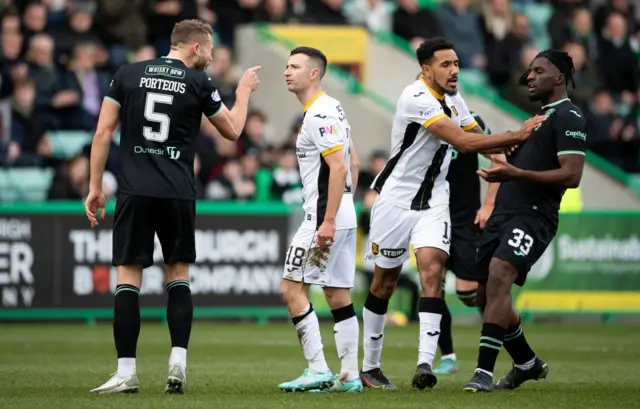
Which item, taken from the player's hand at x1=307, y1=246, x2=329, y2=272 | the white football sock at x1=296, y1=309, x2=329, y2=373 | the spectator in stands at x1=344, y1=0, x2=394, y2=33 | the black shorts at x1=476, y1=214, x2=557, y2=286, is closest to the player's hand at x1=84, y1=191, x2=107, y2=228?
the player's hand at x1=307, y1=246, x2=329, y2=272

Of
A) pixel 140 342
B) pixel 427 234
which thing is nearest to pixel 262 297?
pixel 140 342

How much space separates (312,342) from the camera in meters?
9.83

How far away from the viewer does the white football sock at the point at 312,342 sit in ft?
32.2

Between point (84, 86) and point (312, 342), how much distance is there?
11.7m

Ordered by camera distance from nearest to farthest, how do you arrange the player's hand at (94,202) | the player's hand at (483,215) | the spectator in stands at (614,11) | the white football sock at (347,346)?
the player's hand at (94,202) → the white football sock at (347,346) → the player's hand at (483,215) → the spectator in stands at (614,11)

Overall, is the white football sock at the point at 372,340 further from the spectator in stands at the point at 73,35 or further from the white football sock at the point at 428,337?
the spectator in stands at the point at 73,35

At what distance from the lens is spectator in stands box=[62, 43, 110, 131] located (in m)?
20.2

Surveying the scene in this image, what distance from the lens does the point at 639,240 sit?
1953cm

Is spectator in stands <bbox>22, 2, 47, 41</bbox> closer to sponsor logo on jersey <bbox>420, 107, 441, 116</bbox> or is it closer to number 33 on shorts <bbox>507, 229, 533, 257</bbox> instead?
sponsor logo on jersey <bbox>420, 107, 441, 116</bbox>

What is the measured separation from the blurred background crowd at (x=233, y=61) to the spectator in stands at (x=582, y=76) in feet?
0.08

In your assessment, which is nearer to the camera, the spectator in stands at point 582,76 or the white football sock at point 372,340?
the white football sock at point 372,340

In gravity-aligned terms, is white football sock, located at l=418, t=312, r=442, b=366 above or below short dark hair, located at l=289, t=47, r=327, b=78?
below

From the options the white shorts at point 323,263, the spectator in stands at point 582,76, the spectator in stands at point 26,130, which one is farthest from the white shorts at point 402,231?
the spectator in stands at point 582,76

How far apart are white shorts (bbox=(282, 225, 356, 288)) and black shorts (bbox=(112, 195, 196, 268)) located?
75cm
